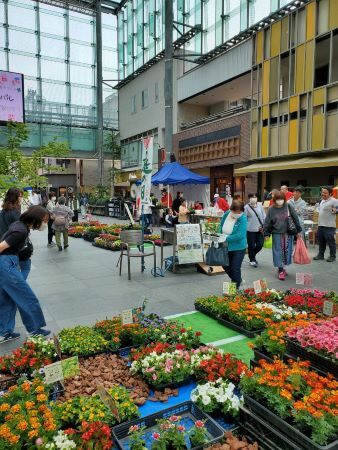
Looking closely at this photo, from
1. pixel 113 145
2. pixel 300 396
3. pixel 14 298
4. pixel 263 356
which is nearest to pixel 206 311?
pixel 263 356

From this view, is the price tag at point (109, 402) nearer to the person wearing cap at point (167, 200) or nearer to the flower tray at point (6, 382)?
the flower tray at point (6, 382)

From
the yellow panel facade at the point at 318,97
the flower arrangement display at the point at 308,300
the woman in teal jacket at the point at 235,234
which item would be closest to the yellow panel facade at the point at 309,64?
the yellow panel facade at the point at 318,97

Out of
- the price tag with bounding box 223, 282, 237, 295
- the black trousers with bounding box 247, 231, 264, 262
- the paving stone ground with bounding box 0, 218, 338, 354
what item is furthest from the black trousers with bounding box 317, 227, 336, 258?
the price tag with bounding box 223, 282, 237, 295

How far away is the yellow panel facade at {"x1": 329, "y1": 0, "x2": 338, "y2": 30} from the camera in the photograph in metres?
16.5

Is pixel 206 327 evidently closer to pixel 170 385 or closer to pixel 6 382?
pixel 170 385

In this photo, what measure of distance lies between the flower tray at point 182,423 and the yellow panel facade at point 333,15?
1847 cm

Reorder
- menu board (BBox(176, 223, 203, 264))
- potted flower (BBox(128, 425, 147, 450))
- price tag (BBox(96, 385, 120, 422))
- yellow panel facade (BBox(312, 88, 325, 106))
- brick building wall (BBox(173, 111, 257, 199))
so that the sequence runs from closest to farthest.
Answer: potted flower (BBox(128, 425, 147, 450)) < price tag (BBox(96, 385, 120, 422)) < menu board (BBox(176, 223, 203, 264)) < yellow panel facade (BBox(312, 88, 325, 106)) < brick building wall (BBox(173, 111, 257, 199))

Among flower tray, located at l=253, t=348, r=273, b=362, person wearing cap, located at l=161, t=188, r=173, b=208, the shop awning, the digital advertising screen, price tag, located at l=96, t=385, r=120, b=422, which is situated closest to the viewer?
price tag, located at l=96, t=385, r=120, b=422

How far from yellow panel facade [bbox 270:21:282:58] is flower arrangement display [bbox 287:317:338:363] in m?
19.4

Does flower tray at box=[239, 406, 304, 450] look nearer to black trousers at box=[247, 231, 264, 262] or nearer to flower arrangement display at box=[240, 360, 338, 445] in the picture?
flower arrangement display at box=[240, 360, 338, 445]

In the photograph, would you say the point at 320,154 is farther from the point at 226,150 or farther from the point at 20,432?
the point at 20,432

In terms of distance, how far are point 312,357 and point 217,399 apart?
0.89 metres

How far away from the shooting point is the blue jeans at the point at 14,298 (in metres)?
4.41

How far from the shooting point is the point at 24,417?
2.55 m
